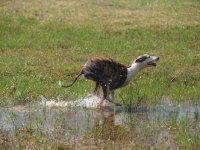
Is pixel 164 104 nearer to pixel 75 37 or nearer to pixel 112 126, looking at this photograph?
pixel 112 126

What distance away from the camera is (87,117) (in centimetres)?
964

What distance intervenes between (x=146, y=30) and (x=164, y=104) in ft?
33.5

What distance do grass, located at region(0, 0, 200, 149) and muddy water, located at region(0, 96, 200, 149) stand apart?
12.5 inches

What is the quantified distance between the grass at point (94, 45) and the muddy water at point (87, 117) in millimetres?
318

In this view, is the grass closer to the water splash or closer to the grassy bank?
the grassy bank

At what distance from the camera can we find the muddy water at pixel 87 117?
8543 mm

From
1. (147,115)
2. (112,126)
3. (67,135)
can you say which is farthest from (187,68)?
(67,135)

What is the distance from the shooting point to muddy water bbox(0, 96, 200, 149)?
8.54 metres

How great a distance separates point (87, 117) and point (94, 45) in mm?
8314

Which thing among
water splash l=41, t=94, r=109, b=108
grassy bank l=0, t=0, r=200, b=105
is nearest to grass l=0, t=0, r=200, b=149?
grassy bank l=0, t=0, r=200, b=105

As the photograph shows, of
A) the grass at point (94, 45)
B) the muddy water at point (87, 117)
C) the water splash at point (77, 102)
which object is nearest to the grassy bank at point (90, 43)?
the grass at point (94, 45)

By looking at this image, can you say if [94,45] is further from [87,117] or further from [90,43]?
[87,117]

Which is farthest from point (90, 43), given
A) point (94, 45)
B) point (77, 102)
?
point (77, 102)

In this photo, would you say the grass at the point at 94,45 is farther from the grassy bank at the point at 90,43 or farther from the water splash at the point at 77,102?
the water splash at the point at 77,102
